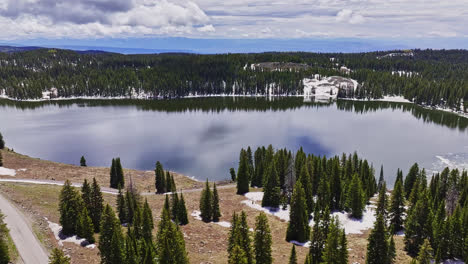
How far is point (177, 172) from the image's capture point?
303 feet

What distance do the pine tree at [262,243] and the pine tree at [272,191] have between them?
2513 centimetres

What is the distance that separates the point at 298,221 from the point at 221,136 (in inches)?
3357

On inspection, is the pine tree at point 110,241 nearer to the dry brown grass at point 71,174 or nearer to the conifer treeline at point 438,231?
the dry brown grass at point 71,174

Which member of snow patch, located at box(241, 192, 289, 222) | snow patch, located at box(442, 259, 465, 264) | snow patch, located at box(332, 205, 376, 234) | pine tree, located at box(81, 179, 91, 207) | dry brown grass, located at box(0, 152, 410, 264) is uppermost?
pine tree, located at box(81, 179, 91, 207)

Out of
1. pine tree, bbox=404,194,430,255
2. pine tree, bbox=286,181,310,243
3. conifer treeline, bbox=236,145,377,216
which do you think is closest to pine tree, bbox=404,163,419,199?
conifer treeline, bbox=236,145,377,216

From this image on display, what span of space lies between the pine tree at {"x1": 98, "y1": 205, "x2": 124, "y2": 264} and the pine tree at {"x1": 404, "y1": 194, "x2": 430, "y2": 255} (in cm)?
4278

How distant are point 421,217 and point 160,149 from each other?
291ft

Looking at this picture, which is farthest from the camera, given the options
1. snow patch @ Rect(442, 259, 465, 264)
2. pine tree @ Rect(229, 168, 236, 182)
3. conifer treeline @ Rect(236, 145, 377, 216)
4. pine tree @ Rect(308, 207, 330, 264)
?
pine tree @ Rect(229, 168, 236, 182)

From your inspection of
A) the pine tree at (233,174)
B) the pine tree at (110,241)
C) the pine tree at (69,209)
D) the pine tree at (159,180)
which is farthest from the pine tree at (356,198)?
the pine tree at (69,209)

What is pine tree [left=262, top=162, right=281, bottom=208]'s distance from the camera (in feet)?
208

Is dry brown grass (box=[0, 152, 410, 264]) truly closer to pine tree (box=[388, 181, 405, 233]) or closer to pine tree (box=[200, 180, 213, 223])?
pine tree (box=[200, 180, 213, 223])

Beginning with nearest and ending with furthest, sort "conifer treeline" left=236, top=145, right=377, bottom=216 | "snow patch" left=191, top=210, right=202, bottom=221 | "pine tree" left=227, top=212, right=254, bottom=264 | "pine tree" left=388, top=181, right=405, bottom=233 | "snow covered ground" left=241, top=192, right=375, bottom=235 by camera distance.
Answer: "pine tree" left=227, top=212, right=254, bottom=264, "pine tree" left=388, top=181, right=405, bottom=233, "snow covered ground" left=241, top=192, right=375, bottom=235, "snow patch" left=191, top=210, right=202, bottom=221, "conifer treeline" left=236, top=145, right=377, bottom=216

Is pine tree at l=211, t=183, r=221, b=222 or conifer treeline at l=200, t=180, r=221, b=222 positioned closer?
conifer treeline at l=200, t=180, r=221, b=222

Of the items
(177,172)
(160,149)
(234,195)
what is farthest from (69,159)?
(234,195)
